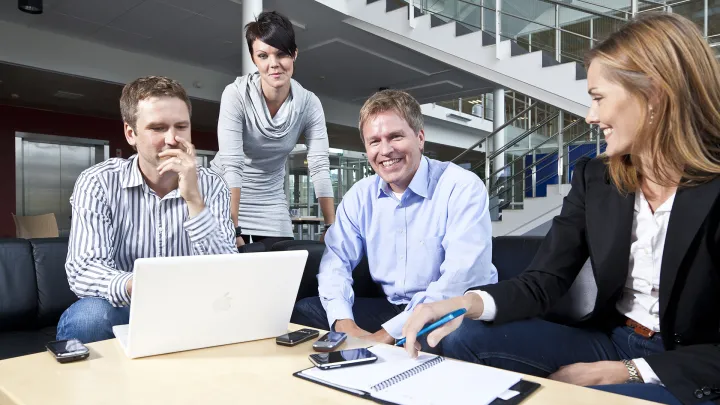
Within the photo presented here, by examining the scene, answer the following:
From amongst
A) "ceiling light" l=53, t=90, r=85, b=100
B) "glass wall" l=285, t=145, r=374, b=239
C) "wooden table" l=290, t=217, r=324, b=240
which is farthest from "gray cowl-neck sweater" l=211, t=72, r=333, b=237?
"ceiling light" l=53, t=90, r=85, b=100

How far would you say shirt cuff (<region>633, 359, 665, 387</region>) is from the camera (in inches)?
39.9

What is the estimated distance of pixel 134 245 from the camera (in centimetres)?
155

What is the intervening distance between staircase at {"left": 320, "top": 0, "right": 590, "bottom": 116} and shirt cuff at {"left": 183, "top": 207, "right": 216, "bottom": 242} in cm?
432

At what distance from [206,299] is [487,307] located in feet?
1.96

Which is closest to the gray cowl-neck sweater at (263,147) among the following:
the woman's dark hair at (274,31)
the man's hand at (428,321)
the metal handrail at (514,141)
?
the woman's dark hair at (274,31)

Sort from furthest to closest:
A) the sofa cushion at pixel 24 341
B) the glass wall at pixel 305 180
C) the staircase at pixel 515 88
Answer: the glass wall at pixel 305 180 → the staircase at pixel 515 88 → the sofa cushion at pixel 24 341

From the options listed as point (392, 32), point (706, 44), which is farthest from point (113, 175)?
point (392, 32)

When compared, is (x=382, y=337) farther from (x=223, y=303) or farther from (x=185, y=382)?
(x=185, y=382)

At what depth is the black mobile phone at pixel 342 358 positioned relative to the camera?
2.95ft

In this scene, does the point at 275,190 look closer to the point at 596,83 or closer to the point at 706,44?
the point at 596,83

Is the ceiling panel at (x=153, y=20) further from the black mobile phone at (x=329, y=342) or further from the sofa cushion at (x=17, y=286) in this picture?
the black mobile phone at (x=329, y=342)

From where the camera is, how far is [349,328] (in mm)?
1511

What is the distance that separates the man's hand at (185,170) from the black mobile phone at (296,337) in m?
0.56

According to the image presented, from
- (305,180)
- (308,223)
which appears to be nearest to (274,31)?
(308,223)
